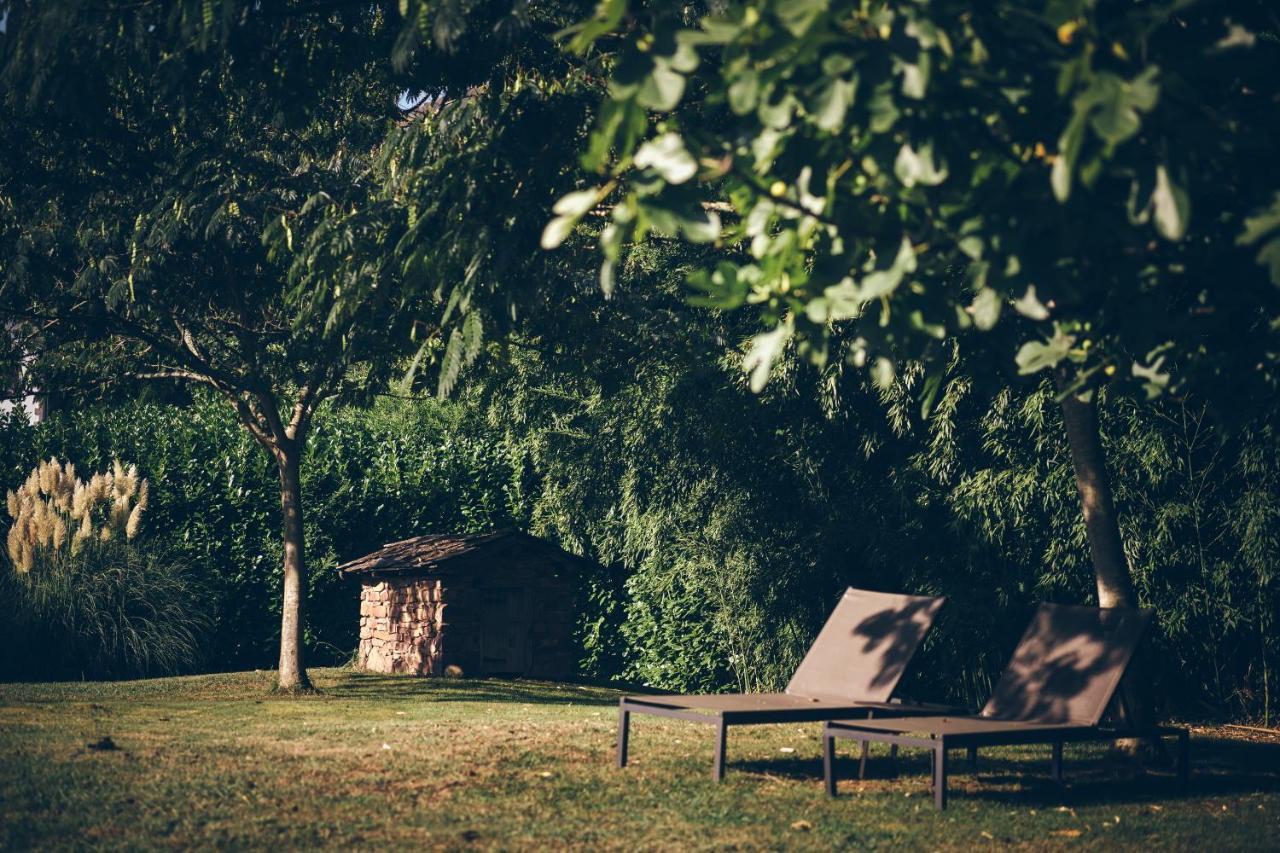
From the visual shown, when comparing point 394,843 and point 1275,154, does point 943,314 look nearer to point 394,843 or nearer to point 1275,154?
point 1275,154

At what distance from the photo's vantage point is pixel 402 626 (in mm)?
15227

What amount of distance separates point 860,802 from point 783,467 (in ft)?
21.5

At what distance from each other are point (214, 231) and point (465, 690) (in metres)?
5.40

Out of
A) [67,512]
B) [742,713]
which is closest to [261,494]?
[67,512]

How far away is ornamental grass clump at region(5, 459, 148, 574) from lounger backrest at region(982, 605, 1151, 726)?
9576 millimetres

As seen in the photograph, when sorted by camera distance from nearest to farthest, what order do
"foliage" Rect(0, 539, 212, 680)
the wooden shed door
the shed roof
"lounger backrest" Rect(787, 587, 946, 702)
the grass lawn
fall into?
the grass lawn
"lounger backrest" Rect(787, 587, 946, 702)
"foliage" Rect(0, 539, 212, 680)
the shed roof
the wooden shed door

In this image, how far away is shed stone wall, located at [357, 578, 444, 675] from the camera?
14742 millimetres

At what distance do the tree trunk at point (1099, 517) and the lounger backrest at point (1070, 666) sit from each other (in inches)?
29.4

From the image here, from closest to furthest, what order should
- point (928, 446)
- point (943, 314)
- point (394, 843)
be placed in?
1. point (943, 314)
2. point (394, 843)
3. point (928, 446)

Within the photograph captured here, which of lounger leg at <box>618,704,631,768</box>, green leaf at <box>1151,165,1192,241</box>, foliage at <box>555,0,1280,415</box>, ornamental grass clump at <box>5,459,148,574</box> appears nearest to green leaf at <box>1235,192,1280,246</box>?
foliage at <box>555,0,1280,415</box>

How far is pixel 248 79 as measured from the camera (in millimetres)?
8609

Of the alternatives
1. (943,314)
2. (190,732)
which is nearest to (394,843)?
(943,314)

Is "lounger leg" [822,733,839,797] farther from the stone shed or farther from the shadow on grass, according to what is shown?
the stone shed

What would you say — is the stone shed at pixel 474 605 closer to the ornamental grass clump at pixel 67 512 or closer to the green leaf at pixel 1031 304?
the ornamental grass clump at pixel 67 512
